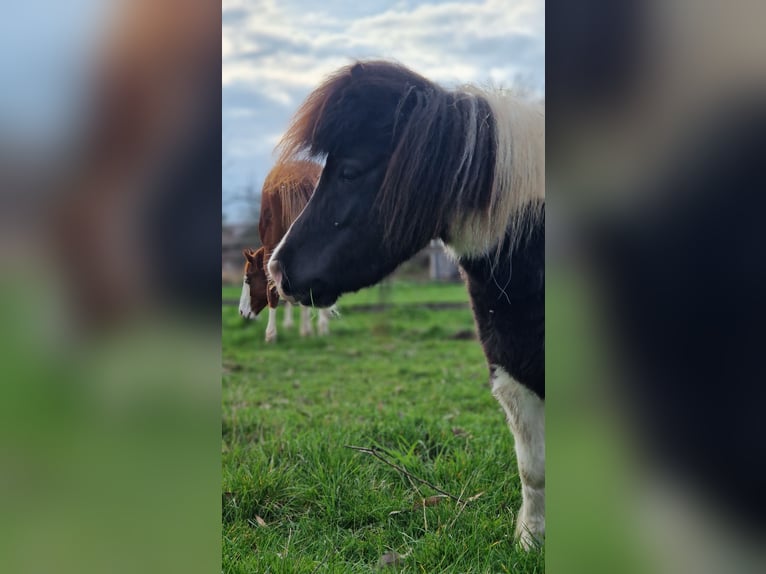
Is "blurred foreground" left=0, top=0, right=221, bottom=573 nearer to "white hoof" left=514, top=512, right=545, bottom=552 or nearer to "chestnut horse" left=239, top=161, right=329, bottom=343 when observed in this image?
"chestnut horse" left=239, top=161, right=329, bottom=343

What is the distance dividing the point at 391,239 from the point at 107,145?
982 mm

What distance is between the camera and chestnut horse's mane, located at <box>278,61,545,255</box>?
182 cm

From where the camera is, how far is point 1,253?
1.12 meters

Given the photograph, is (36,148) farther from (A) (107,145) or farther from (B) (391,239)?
(B) (391,239)

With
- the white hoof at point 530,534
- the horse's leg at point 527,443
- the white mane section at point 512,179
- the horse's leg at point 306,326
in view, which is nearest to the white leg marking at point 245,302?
the white mane section at point 512,179

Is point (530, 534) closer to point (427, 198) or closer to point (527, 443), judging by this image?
point (527, 443)

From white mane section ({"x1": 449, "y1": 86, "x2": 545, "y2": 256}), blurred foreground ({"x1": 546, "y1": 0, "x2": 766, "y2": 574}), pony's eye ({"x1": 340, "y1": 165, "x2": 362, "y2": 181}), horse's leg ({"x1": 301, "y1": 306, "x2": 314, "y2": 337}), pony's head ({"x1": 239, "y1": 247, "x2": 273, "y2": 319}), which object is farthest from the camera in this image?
horse's leg ({"x1": 301, "y1": 306, "x2": 314, "y2": 337})

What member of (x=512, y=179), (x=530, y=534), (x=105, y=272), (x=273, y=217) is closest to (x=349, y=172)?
(x=273, y=217)

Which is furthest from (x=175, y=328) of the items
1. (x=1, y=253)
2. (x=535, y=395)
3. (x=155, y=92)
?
(x=535, y=395)

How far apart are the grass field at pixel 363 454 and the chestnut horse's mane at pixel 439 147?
0.67 metres

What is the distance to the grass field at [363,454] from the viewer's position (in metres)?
2.05

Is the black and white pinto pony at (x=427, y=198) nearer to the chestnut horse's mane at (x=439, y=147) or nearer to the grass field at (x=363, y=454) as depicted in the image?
the chestnut horse's mane at (x=439, y=147)

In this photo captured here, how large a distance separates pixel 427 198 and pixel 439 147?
0.57 feet

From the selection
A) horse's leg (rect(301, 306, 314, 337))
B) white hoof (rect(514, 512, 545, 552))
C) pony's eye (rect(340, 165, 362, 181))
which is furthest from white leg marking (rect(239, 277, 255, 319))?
horse's leg (rect(301, 306, 314, 337))
